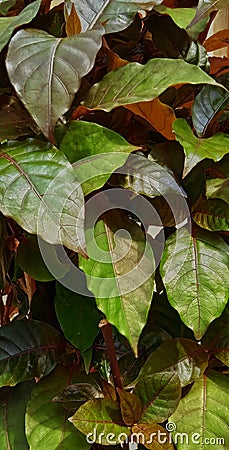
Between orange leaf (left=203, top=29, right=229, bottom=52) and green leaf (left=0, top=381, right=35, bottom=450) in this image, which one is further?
orange leaf (left=203, top=29, right=229, bottom=52)

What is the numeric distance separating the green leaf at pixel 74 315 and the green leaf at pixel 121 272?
0.27 ft

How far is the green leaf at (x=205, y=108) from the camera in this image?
2.19 ft

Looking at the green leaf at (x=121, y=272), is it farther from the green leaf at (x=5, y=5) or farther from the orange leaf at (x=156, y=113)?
the green leaf at (x=5, y=5)

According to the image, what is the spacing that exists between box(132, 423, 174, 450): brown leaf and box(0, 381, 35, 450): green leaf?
5.6 inches

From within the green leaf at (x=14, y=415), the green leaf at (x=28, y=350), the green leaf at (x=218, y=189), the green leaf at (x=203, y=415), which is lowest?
the green leaf at (x=14, y=415)

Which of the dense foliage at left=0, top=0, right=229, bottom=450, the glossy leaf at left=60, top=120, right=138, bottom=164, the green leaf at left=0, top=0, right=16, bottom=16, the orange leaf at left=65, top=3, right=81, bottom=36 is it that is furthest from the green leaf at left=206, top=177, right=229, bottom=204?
the green leaf at left=0, top=0, right=16, bottom=16

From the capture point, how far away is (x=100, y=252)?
0.60m

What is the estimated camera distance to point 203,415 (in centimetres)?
65

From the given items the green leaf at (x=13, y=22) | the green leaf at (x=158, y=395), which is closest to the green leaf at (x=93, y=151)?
the green leaf at (x=13, y=22)

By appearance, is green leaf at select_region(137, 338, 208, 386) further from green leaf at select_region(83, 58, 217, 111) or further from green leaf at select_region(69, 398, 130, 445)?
green leaf at select_region(83, 58, 217, 111)

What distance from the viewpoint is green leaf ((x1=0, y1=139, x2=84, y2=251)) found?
20.1 inches

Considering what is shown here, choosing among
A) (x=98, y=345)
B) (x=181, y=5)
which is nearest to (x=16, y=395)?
(x=98, y=345)

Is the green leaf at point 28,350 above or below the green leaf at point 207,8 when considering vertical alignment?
below

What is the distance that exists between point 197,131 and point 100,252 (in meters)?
0.18
